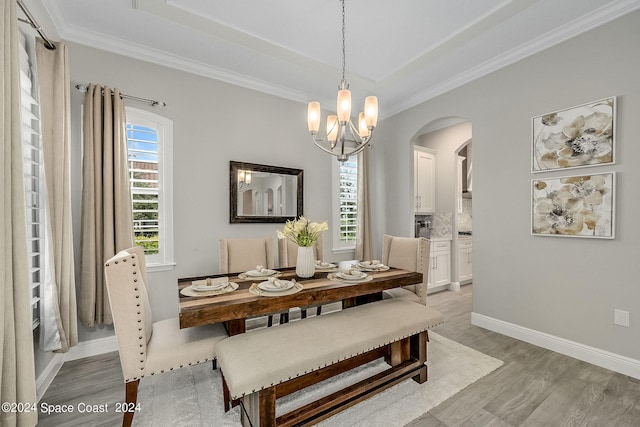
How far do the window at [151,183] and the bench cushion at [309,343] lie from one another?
→ 1735 mm

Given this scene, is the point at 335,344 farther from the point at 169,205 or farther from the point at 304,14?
the point at 304,14

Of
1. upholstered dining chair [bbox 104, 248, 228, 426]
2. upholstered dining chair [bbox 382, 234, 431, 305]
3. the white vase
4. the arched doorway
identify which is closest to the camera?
upholstered dining chair [bbox 104, 248, 228, 426]

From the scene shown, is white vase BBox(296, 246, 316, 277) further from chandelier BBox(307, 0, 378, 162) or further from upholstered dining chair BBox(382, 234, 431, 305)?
upholstered dining chair BBox(382, 234, 431, 305)

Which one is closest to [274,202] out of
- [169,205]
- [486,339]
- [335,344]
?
[169,205]

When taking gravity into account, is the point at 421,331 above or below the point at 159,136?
below

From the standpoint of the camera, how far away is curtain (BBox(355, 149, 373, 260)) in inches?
170

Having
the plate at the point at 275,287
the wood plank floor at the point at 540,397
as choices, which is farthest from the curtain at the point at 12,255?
the wood plank floor at the point at 540,397

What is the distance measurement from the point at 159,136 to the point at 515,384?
397 centimetres

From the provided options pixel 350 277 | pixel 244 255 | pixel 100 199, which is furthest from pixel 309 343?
pixel 100 199

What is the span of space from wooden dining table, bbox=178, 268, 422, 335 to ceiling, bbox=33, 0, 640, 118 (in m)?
2.27

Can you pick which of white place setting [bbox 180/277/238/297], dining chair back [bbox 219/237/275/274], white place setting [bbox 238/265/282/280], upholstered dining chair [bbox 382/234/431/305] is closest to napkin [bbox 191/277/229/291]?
white place setting [bbox 180/277/238/297]

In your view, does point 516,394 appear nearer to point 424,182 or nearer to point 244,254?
point 244,254

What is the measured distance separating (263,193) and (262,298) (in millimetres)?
2067

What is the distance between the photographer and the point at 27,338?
1.44 meters
